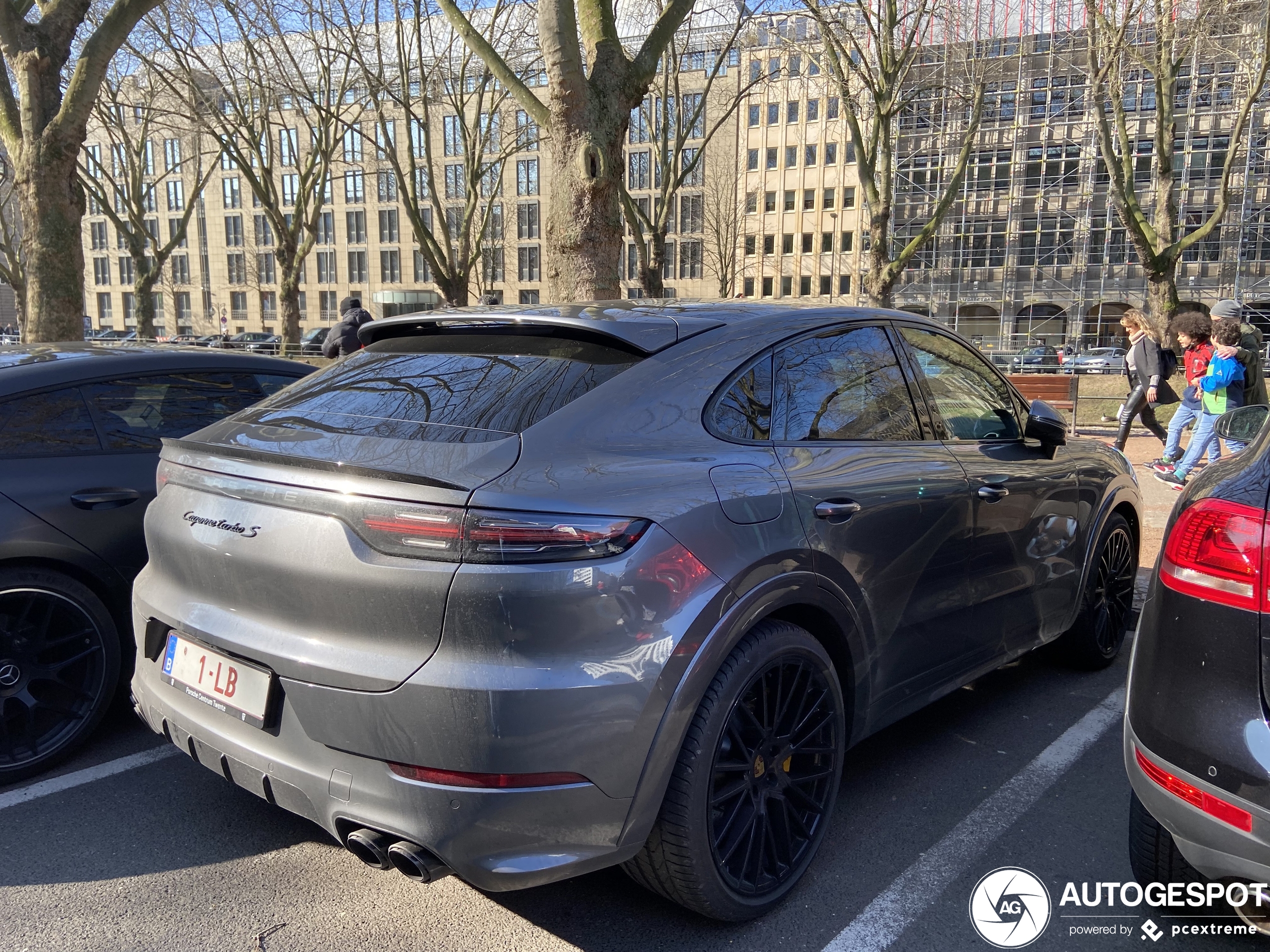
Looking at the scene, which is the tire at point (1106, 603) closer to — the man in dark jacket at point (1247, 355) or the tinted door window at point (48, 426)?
the tinted door window at point (48, 426)

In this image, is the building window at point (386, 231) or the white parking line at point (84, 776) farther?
the building window at point (386, 231)

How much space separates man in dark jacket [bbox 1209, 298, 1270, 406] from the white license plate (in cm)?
964

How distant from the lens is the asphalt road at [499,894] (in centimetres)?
254

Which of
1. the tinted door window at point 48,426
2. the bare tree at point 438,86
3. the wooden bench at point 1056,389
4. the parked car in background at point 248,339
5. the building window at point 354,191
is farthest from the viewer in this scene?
the building window at point 354,191

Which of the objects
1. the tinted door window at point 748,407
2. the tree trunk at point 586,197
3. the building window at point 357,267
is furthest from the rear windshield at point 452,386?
the building window at point 357,267

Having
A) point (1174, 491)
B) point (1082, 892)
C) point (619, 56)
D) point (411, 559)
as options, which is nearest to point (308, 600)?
point (411, 559)

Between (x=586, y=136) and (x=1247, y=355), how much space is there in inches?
267

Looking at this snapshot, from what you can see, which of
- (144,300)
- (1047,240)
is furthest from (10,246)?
(1047,240)

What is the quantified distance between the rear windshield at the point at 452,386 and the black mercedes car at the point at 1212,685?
1.47 meters

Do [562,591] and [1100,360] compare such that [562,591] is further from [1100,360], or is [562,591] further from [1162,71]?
[1100,360]

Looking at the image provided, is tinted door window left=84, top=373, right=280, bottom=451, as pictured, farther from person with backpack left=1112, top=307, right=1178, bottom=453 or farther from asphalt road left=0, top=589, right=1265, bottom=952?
person with backpack left=1112, top=307, right=1178, bottom=453

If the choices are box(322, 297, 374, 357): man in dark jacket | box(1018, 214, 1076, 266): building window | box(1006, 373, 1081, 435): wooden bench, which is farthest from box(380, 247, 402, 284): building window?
box(1006, 373, 1081, 435): wooden bench

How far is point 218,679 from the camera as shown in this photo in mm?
2469

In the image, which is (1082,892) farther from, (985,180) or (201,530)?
(985,180)
